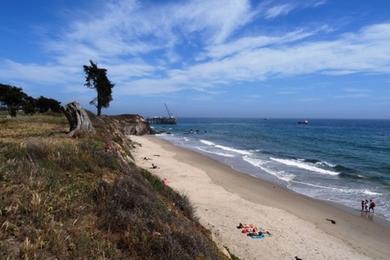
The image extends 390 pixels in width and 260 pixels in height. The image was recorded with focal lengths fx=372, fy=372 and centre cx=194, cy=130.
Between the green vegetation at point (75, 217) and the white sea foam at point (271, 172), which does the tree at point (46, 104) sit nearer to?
the white sea foam at point (271, 172)

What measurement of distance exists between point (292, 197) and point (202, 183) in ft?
19.7

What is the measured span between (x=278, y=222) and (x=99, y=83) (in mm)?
47510

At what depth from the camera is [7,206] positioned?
520 cm

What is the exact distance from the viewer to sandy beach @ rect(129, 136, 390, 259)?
1347 cm

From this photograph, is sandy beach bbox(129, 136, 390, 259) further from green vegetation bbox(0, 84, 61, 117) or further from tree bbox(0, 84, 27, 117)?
tree bbox(0, 84, 27, 117)

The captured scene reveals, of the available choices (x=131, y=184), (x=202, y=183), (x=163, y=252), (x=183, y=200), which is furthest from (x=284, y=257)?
(x=202, y=183)

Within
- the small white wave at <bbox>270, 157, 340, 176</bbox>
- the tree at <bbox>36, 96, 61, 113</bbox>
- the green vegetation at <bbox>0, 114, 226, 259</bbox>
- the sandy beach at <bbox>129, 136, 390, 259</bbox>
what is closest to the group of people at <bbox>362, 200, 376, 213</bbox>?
the sandy beach at <bbox>129, 136, 390, 259</bbox>

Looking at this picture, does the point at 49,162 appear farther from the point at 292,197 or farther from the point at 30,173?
the point at 292,197

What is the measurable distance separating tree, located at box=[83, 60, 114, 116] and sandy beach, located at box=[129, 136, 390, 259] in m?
35.4

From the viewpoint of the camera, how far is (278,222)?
16.8 m

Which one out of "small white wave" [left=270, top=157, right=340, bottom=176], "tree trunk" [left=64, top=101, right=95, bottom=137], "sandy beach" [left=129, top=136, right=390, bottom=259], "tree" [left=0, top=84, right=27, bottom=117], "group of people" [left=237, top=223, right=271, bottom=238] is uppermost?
"tree" [left=0, top=84, right=27, bottom=117]

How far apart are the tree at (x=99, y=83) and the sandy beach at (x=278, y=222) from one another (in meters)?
35.4

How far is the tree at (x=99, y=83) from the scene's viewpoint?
190ft

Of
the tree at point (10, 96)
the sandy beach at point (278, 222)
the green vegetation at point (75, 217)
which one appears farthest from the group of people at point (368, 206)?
the tree at point (10, 96)
